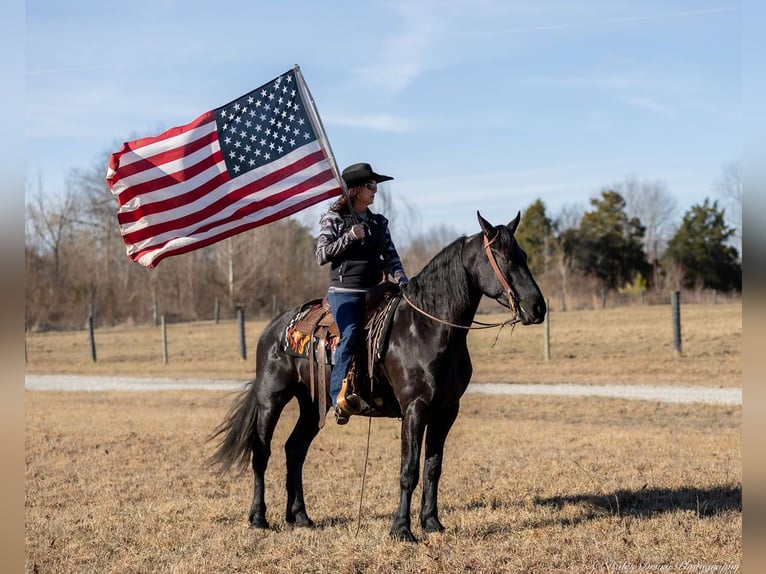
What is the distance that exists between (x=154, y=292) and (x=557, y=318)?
3027cm

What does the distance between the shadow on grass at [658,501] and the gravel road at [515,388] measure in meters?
7.31

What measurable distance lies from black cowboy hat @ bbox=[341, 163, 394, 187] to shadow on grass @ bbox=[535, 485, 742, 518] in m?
3.50

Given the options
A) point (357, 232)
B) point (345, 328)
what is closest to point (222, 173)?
point (357, 232)

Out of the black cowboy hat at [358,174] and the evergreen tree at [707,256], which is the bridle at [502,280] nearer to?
the black cowboy hat at [358,174]

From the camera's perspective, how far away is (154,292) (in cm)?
5731

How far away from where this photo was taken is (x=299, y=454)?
26.1 feet

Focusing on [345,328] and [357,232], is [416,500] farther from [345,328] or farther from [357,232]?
[357,232]

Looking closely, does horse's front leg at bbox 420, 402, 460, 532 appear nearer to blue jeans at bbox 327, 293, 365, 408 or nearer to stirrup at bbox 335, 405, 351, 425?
stirrup at bbox 335, 405, 351, 425

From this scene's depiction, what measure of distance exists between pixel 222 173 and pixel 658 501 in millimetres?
5161

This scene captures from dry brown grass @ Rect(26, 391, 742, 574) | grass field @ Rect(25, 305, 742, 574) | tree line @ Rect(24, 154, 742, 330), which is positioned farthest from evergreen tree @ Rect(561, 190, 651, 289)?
dry brown grass @ Rect(26, 391, 742, 574)

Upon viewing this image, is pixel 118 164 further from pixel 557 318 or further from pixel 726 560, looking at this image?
pixel 557 318

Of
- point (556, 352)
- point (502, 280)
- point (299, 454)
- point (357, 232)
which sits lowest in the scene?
point (556, 352)

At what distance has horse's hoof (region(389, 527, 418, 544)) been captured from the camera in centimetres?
680

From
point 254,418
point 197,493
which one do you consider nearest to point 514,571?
point 254,418
